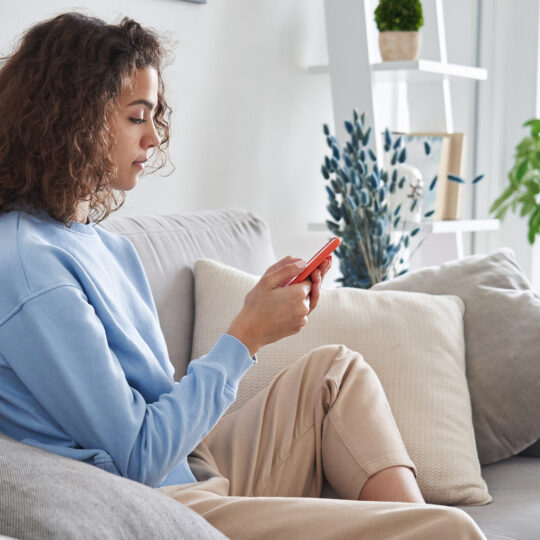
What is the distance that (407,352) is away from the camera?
161 centimetres

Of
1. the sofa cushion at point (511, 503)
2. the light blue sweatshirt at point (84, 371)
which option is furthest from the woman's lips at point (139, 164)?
the sofa cushion at point (511, 503)

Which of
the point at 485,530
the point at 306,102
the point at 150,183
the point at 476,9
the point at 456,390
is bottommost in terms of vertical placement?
the point at 485,530

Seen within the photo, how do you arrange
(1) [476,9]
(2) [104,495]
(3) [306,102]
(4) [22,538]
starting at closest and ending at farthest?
(4) [22,538] < (2) [104,495] < (3) [306,102] < (1) [476,9]

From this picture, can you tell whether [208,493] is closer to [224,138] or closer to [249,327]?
Result: [249,327]

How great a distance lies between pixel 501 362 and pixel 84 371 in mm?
919

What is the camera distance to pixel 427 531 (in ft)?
3.13

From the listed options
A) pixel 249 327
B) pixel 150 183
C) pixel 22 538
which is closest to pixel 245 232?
pixel 150 183

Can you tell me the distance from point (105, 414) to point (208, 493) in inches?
7.6

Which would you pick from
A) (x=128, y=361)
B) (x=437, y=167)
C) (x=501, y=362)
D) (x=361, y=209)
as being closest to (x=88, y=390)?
(x=128, y=361)

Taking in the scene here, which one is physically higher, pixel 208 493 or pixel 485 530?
pixel 208 493

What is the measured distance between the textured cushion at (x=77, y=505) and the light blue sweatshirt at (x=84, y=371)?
0.12 m

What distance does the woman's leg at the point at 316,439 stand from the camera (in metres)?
1.29

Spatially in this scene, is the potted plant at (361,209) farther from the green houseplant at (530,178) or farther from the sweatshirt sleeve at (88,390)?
the sweatshirt sleeve at (88,390)

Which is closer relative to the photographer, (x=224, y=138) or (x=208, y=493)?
(x=208, y=493)
